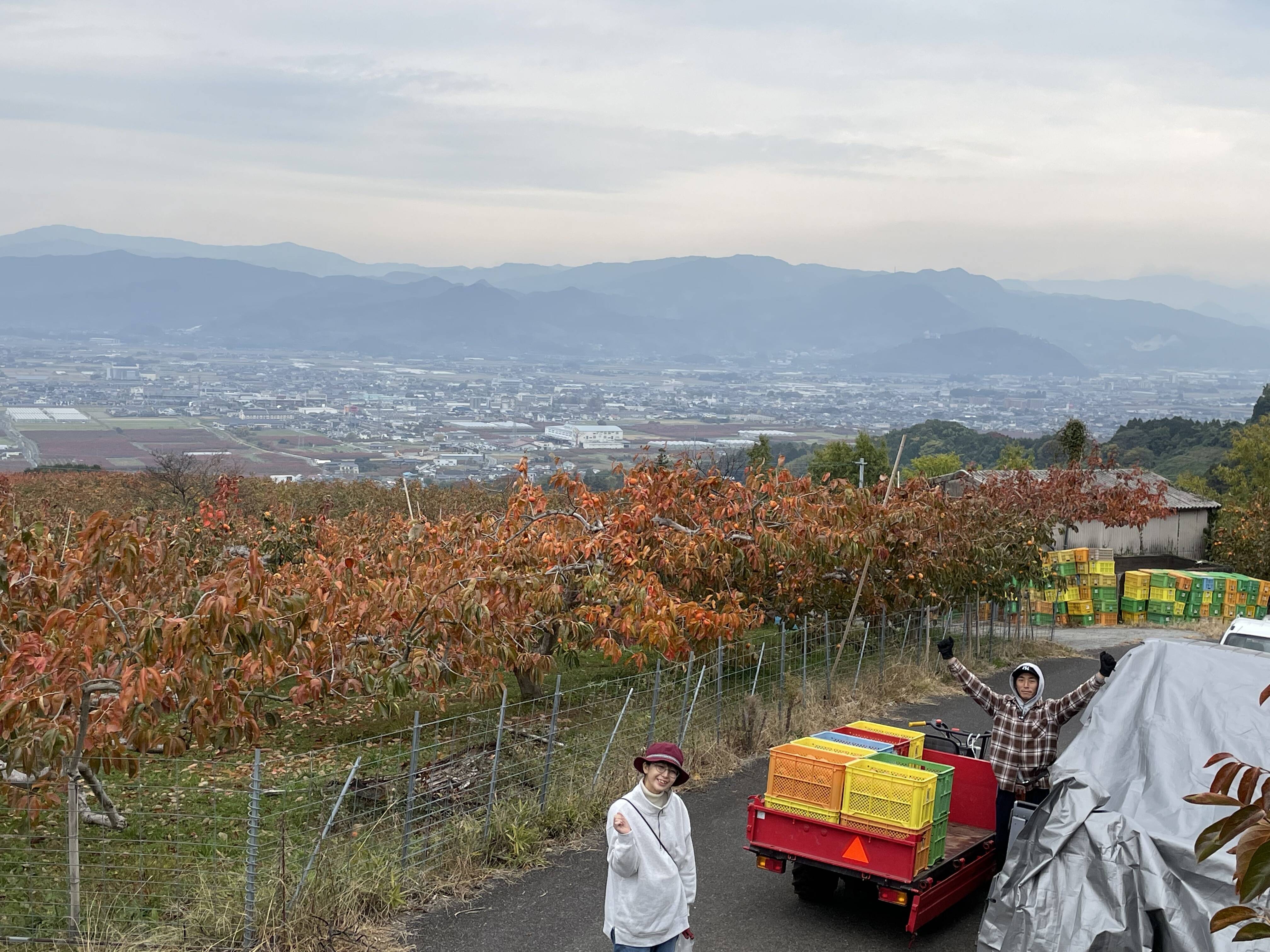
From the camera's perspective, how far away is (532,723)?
10883 millimetres

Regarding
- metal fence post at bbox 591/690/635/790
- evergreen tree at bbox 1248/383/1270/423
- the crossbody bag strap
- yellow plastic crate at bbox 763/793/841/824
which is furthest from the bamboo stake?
evergreen tree at bbox 1248/383/1270/423

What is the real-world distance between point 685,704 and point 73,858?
613 cm

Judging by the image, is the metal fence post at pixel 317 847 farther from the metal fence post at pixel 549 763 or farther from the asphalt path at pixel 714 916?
the metal fence post at pixel 549 763

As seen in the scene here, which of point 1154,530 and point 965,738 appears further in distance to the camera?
point 1154,530

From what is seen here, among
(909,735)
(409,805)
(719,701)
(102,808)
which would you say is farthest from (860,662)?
(102,808)

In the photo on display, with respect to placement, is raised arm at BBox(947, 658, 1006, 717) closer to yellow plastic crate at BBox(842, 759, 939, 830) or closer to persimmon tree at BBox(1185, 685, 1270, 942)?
Result: yellow plastic crate at BBox(842, 759, 939, 830)

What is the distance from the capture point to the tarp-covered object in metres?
5.61

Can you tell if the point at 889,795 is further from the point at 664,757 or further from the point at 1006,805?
the point at 664,757

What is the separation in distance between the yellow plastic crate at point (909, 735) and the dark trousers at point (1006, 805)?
1.97ft

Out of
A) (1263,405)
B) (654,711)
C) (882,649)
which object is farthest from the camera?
(1263,405)

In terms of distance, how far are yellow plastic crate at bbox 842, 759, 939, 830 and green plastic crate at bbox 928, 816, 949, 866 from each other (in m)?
0.13

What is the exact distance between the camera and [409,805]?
7758 mm

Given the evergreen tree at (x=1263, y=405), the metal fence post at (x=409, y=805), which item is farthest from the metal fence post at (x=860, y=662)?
the evergreen tree at (x=1263, y=405)

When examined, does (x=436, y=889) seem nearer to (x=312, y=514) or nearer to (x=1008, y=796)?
(x=1008, y=796)
